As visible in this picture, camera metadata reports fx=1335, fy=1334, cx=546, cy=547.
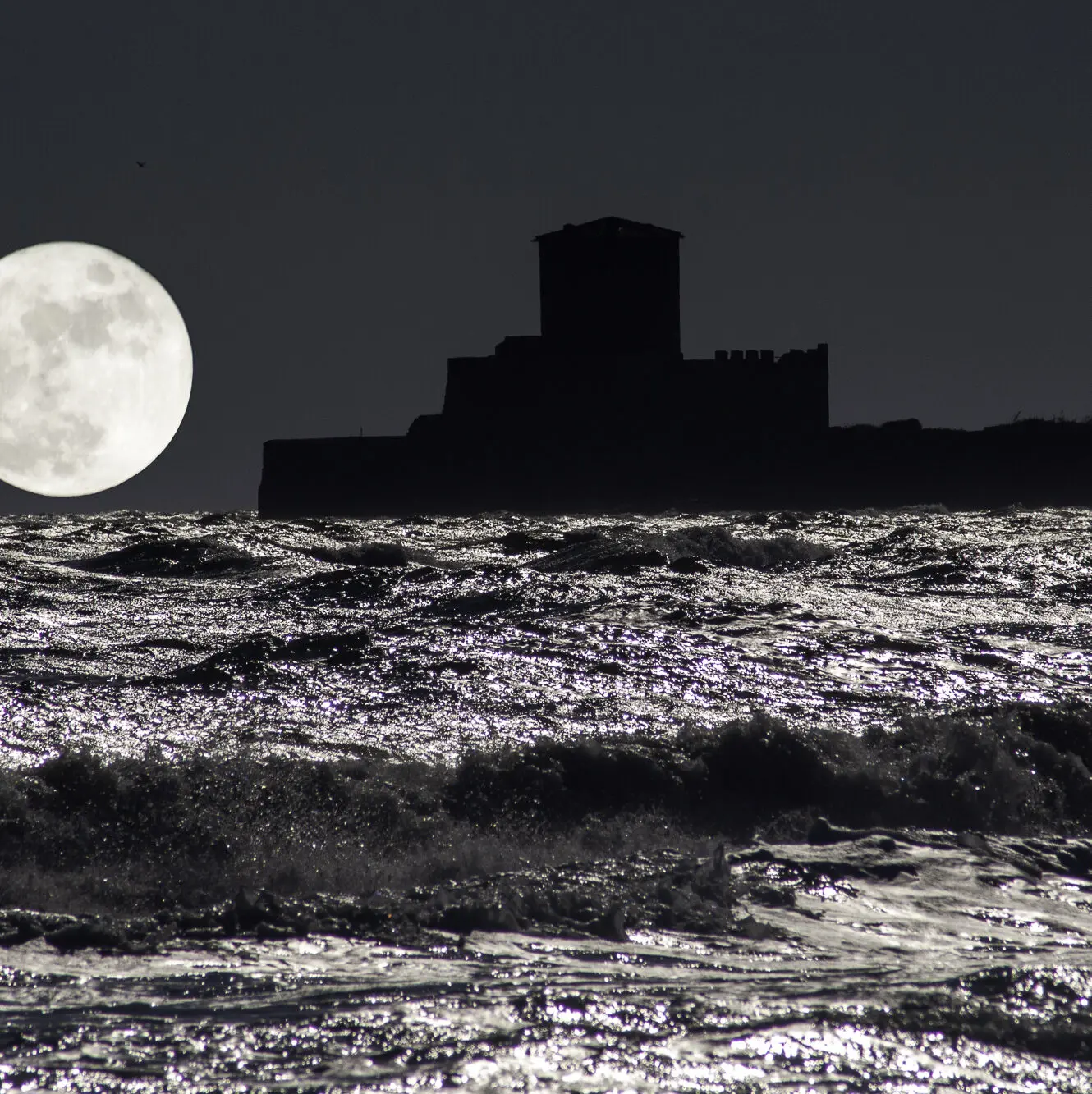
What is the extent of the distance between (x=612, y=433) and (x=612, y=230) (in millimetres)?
6099

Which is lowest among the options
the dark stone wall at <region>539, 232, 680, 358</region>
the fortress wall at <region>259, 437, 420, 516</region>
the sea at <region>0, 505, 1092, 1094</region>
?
the sea at <region>0, 505, 1092, 1094</region>

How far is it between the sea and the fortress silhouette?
30.8m

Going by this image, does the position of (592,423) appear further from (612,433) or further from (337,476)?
(337,476)

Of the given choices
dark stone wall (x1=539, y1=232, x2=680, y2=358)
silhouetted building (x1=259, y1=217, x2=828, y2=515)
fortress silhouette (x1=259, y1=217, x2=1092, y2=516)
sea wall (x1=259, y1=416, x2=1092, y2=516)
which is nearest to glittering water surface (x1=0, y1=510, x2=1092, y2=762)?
sea wall (x1=259, y1=416, x2=1092, y2=516)

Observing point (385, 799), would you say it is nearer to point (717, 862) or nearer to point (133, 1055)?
point (717, 862)

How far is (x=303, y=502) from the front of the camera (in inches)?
1544

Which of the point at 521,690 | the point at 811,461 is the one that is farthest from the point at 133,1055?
the point at 811,461

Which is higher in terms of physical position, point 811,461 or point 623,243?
point 623,243

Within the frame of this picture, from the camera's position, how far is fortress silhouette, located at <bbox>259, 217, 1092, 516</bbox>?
3822cm

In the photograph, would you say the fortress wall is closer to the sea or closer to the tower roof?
the tower roof

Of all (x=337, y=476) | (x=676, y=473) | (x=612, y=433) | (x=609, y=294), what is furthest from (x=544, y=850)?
(x=609, y=294)

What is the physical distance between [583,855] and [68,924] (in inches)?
49.5

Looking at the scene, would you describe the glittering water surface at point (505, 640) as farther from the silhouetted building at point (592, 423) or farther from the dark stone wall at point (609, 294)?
the dark stone wall at point (609, 294)

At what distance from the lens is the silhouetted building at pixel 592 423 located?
38.8 metres
